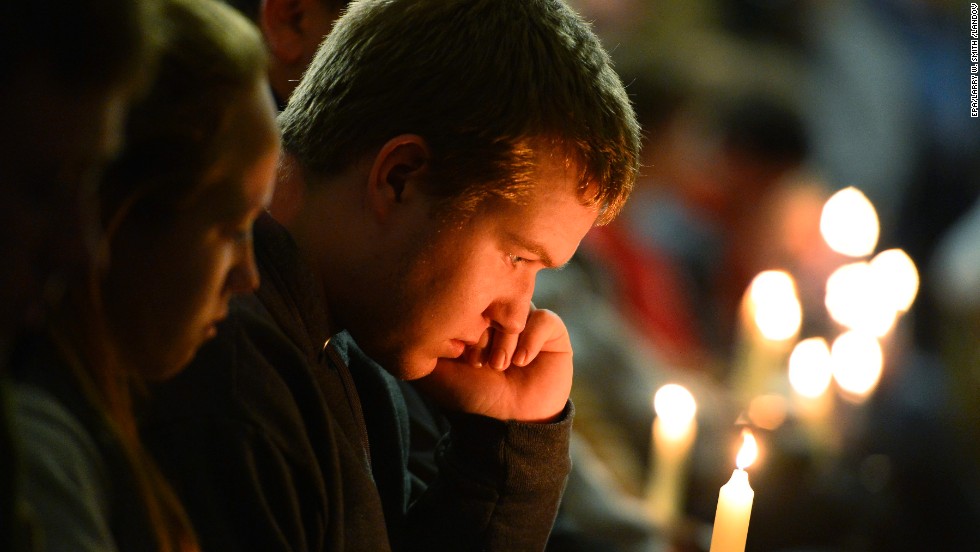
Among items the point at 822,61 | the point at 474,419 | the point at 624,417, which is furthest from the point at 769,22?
the point at 474,419

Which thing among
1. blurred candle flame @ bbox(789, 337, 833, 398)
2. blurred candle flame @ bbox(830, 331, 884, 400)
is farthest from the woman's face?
blurred candle flame @ bbox(830, 331, 884, 400)

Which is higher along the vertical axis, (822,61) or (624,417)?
(822,61)

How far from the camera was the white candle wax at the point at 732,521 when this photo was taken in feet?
4.40

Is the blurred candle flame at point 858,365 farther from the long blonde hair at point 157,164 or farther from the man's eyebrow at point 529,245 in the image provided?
the long blonde hair at point 157,164

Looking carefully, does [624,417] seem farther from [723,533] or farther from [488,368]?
[723,533]

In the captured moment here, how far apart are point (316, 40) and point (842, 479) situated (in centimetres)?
163

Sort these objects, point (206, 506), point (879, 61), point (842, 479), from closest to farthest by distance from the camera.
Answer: point (206, 506) → point (842, 479) → point (879, 61)

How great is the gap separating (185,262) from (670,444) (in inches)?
64.1

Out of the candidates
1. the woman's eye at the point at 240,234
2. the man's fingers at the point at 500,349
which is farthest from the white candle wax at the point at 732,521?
the woman's eye at the point at 240,234

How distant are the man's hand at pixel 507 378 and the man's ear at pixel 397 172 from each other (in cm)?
35

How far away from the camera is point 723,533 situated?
1.35 meters

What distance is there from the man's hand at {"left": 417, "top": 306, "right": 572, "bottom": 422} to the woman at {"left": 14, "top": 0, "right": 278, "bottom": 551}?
32.5 inches

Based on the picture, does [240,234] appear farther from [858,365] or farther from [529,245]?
[858,365]

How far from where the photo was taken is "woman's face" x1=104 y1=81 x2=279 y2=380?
35.3 inches
